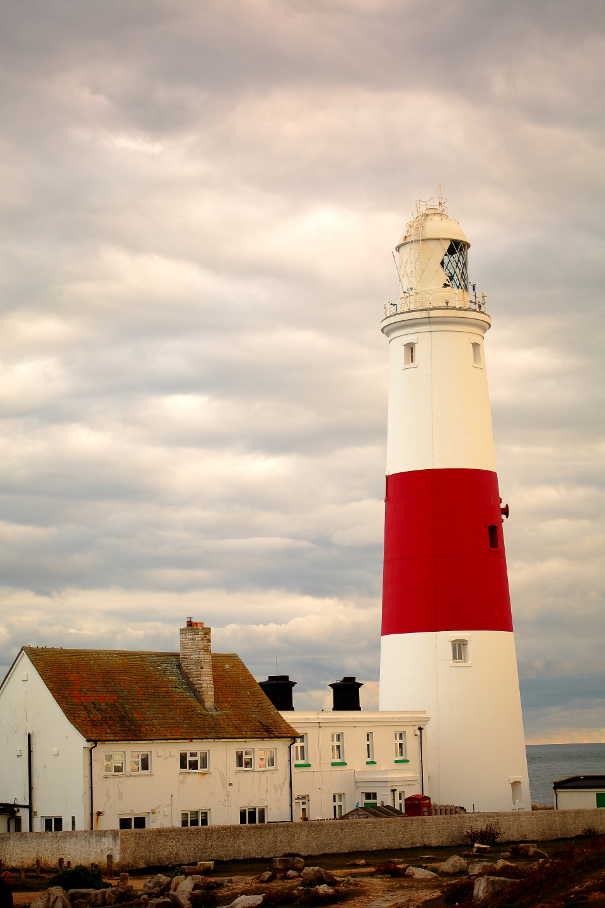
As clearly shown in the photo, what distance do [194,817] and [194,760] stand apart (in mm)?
1683

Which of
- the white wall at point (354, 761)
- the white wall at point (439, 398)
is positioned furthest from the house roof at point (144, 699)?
the white wall at point (439, 398)

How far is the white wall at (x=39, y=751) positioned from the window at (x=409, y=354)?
16503 millimetres

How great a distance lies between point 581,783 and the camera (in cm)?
4975

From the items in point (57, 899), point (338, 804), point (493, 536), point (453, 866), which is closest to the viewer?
point (57, 899)

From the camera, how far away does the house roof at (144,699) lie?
4153cm

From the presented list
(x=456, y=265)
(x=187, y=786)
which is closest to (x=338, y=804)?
(x=187, y=786)

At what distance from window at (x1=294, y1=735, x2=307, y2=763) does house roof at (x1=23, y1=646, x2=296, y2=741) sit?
1.02 metres

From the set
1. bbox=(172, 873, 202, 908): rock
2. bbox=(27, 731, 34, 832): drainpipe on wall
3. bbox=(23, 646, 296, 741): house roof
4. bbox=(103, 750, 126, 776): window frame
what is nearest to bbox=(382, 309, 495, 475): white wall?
bbox=(23, 646, 296, 741): house roof

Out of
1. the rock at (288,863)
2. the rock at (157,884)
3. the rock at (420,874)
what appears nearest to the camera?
the rock at (157,884)

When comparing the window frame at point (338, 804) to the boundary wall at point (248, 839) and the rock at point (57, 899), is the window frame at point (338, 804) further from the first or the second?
the rock at point (57, 899)

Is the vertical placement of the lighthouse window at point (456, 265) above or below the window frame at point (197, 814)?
above

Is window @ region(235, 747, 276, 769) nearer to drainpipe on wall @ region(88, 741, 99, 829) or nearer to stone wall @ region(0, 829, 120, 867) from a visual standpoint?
drainpipe on wall @ region(88, 741, 99, 829)

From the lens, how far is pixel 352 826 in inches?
1561

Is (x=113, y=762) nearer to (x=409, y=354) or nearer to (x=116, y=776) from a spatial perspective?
(x=116, y=776)
